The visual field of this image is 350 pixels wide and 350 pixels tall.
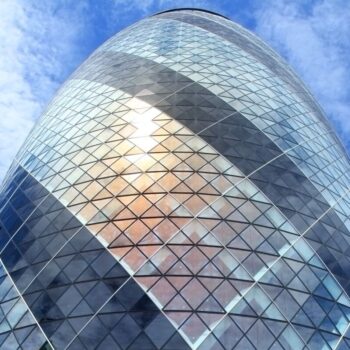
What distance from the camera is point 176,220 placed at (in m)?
15.8

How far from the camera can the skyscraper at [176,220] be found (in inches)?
555

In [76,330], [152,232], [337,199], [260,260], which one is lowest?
[76,330]

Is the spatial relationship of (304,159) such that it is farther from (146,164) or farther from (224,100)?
(146,164)

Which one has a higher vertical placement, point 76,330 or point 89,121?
point 89,121

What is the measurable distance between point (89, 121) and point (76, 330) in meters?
8.84

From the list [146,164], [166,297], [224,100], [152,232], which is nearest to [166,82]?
[224,100]

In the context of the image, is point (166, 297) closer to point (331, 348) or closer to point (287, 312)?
point (287, 312)

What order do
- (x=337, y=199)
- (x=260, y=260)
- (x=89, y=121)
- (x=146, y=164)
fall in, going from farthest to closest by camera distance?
(x=89, y=121), (x=337, y=199), (x=146, y=164), (x=260, y=260)

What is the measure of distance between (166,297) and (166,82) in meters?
9.92

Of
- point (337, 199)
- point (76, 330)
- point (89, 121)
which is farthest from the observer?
point (89, 121)

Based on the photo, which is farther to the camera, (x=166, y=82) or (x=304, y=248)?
(x=166, y=82)

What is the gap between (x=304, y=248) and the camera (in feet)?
52.6

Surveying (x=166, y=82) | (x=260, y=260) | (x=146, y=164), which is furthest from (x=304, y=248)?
(x=166, y=82)

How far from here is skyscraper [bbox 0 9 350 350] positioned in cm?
1411
